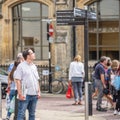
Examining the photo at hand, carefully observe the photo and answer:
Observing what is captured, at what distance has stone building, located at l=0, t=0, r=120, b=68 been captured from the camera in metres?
23.9

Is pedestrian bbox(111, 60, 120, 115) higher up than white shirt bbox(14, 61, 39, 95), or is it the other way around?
white shirt bbox(14, 61, 39, 95)

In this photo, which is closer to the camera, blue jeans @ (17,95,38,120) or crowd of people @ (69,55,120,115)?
blue jeans @ (17,95,38,120)

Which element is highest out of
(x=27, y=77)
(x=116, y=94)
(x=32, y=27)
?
(x=32, y=27)

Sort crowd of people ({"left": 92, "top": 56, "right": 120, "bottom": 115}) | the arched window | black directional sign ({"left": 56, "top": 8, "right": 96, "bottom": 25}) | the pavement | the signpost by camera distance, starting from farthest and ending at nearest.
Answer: the arched window, crowd of people ({"left": 92, "top": 56, "right": 120, "bottom": 115}), the pavement, black directional sign ({"left": 56, "top": 8, "right": 96, "bottom": 25}), the signpost

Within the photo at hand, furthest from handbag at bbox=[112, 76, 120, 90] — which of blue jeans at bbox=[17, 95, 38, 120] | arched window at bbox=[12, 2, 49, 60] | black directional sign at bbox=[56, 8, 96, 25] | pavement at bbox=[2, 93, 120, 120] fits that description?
arched window at bbox=[12, 2, 49, 60]

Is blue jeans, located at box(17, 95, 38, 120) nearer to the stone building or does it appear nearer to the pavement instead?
the pavement

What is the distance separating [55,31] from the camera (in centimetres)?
2405

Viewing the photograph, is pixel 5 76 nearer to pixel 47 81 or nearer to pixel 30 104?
pixel 47 81

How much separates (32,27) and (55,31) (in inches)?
64.4

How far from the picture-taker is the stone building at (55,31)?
941 inches

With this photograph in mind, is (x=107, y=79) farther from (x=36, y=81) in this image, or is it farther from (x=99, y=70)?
(x=36, y=81)

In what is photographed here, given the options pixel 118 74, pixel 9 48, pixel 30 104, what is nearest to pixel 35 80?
pixel 30 104

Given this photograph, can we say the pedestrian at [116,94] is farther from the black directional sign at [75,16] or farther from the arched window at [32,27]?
the arched window at [32,27]

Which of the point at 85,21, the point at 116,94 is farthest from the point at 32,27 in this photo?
the point at 85,21
